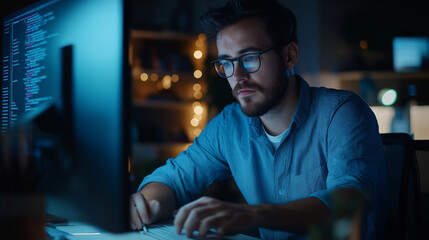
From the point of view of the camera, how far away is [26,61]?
2.46ft

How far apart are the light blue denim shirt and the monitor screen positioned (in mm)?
2486

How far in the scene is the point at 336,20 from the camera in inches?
146

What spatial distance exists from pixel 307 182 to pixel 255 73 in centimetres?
38

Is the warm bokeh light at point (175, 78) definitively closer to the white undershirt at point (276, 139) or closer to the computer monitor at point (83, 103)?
the white undershirt at point (276, 139)

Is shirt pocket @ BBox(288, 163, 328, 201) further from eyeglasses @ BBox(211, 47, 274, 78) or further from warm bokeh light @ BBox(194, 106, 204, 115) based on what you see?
warm bokeh light @ BBox(194, 106, 204, 115)

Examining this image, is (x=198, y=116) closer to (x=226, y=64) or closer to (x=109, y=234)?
(x=226, y=64)

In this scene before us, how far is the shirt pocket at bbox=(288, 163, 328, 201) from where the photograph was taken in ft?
3.78

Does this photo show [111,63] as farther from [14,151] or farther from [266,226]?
[266,226]

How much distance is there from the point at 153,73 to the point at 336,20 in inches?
72.0

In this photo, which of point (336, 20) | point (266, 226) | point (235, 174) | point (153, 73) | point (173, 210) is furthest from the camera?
point (336, 20)

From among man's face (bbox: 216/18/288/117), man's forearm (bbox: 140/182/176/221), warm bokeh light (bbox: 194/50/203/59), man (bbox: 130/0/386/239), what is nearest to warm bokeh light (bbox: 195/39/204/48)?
warm bokeh light (bbox: 194/50/203/59)

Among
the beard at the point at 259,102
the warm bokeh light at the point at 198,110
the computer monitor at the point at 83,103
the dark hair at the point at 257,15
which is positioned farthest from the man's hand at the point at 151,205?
the warm bokeh light at the point at 198,110

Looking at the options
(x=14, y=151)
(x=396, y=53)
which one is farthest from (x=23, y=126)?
(x=396, y=53)

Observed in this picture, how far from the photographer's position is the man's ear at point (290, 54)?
53.3 inches
